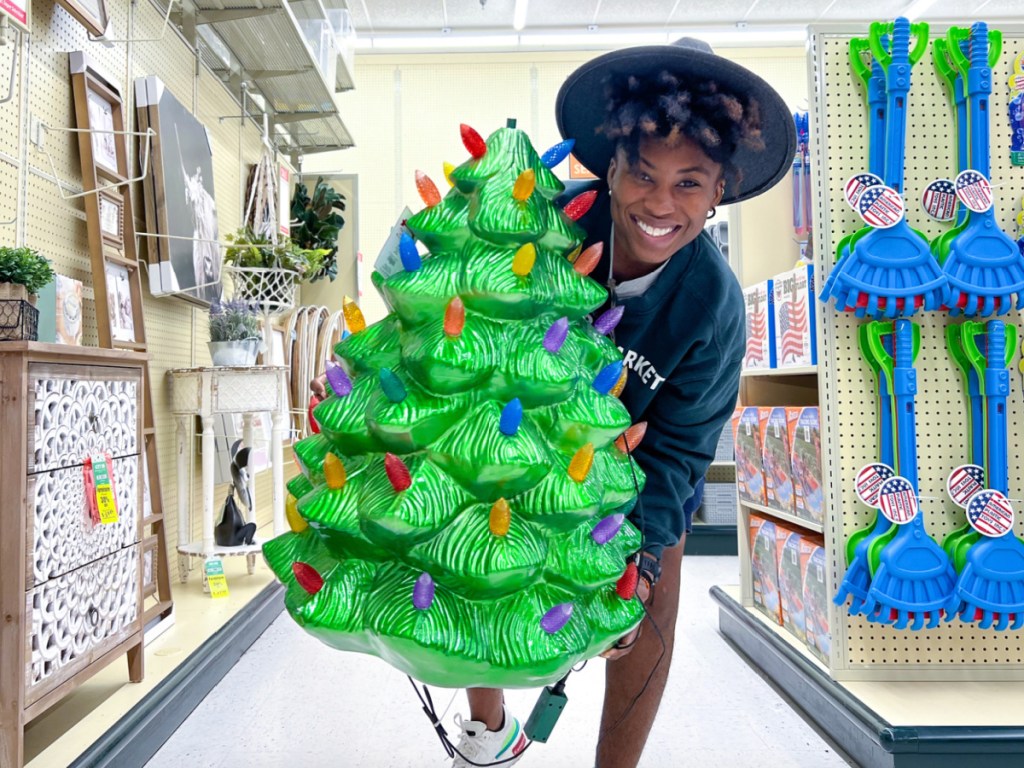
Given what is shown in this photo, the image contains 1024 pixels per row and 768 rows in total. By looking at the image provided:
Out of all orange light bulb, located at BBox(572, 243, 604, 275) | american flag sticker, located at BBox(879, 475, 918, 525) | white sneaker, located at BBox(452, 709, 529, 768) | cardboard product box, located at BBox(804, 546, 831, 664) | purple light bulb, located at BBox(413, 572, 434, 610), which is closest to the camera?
purple light bulb, located at BBox(413, 572, 434, 610)

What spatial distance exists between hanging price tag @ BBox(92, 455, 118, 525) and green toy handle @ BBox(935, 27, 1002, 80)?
2.58 metres

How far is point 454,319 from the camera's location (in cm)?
87

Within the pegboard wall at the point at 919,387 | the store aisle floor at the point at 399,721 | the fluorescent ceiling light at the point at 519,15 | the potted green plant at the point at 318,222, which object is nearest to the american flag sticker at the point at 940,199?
the pegboard wall at the point at 919,387

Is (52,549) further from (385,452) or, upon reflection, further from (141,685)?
(385,452)

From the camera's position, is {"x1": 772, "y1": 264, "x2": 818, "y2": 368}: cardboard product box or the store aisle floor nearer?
the store aisle floor

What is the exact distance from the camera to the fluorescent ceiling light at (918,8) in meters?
6.50

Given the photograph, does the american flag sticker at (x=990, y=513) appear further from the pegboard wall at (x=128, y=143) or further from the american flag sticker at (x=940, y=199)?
the pegboard wall at (x=128, y=143)

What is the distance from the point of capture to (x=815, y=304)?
2488 mm

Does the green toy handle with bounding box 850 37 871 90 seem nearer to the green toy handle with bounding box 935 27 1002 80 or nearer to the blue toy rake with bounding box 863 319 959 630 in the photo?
the green toy handle with bounding box 935 27 1002 80

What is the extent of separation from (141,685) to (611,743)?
147 centimetres

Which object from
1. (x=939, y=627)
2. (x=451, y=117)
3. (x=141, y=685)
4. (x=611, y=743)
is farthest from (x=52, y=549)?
(x=451, y=117)

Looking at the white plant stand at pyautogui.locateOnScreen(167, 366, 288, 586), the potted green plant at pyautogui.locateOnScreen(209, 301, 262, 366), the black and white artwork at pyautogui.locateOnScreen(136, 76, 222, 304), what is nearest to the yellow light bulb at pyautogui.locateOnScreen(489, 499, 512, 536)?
the black and white artwork at pyautogui.locateOnScreen(136, 76, 222, 304)

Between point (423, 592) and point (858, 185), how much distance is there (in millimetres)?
1942

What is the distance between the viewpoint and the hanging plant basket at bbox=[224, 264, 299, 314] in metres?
3.81
